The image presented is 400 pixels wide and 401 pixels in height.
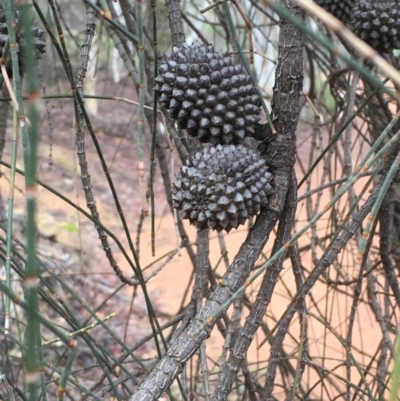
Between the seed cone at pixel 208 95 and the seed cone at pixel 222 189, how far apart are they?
2 cm

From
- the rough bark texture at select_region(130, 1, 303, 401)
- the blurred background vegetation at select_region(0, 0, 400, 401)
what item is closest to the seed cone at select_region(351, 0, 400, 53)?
the blurred background vegetation at select_region(0, 0, 400, 401)

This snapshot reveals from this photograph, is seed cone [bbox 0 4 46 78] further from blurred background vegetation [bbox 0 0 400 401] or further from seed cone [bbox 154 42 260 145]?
seed cone [bbox 154 42 260 145]

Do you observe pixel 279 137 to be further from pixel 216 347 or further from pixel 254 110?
pixel 216 347

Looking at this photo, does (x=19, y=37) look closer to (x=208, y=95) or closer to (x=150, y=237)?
(x=208, y=95)

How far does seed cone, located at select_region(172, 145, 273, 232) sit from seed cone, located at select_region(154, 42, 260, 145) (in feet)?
0.08

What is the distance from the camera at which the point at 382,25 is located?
0.62 meters

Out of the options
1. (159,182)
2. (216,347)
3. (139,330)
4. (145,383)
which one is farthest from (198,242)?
(159,182)

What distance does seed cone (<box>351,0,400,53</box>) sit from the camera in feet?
2.04

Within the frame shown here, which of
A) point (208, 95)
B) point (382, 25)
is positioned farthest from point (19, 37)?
point (382, 25)

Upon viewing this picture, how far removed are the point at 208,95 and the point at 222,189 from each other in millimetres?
80

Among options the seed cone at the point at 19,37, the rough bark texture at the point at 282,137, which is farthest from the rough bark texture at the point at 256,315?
the seed cone at the point at 19,37

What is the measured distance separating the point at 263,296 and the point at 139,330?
7.81 ft

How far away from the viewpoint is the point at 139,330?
2.75 metres

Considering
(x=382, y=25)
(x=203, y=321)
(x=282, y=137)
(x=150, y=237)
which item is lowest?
(x=203, y=321)
